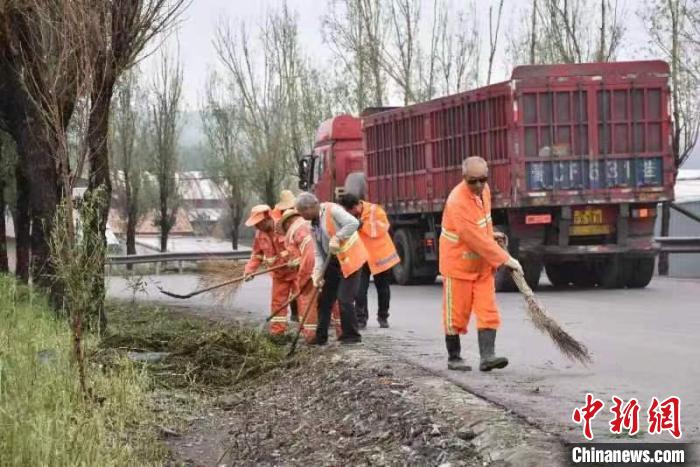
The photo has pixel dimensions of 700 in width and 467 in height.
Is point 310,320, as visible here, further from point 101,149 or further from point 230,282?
point 101,149

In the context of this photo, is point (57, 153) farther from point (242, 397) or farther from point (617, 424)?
point (617, 424)

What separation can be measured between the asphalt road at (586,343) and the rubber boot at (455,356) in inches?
4.2

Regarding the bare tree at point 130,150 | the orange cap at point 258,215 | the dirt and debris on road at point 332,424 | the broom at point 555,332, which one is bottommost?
the dirt and debris on road at point 332,424

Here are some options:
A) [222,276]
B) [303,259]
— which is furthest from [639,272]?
[303,259]

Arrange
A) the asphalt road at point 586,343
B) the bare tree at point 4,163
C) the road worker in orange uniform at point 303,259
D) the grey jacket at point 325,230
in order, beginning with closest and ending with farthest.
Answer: the asphalt road at point 586,343 → the grey jacket at point 325,230 → the road worker in orange uniform at point 303,259 → the bare tree at point 4,163

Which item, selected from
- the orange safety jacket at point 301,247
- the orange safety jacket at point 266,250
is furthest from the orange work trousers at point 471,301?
the orange safety jacket at point 266,250

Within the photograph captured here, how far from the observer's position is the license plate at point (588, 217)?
16.9 m

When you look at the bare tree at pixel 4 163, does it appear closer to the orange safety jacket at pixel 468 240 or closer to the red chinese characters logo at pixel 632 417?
the orange safety jacket at pixel 468 240

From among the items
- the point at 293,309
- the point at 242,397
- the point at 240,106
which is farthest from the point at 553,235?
the point at 240,106

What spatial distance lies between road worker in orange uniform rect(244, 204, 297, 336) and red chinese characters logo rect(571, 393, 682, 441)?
5.86 meters

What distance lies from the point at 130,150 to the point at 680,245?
75.8 feet

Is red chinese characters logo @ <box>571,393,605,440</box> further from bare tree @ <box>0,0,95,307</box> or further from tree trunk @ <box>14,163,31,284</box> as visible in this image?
tree trunk @ <box>14,163,31,284</box>

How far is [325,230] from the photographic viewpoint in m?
10.6

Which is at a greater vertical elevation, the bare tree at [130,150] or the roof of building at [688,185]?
the bare tree at [130,150]
